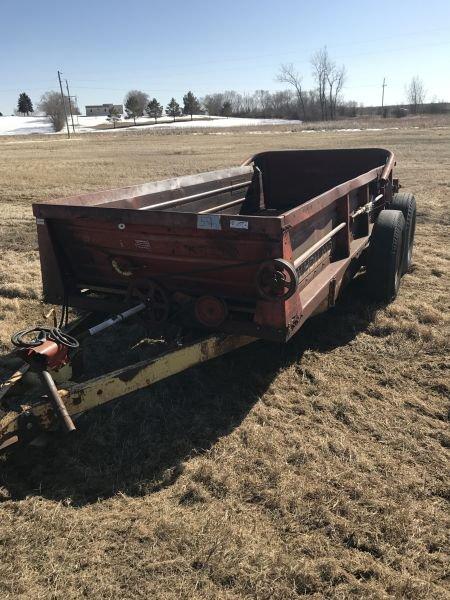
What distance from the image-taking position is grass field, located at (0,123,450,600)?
211 cm

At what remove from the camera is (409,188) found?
11617mm

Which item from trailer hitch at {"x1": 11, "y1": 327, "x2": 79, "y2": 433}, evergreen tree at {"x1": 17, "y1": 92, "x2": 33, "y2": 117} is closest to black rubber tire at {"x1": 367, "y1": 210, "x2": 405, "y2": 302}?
trailer hitch at {"x1": 11, "y1": 327, "x2": 79, "y2": 433}

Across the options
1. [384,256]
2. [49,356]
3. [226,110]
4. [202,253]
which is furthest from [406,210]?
[226,110]

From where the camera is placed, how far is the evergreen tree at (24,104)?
445 ft

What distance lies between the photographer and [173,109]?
109750 mm

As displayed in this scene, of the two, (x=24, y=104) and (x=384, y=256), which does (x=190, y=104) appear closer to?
(x=24, y=104)

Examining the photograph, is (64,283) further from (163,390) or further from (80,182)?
(80,182)

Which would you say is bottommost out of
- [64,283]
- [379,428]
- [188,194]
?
[379,428]

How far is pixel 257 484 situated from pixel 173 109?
379ft

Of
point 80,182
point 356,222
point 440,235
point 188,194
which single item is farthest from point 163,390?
point 80,182

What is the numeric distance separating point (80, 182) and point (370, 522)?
1442 cm

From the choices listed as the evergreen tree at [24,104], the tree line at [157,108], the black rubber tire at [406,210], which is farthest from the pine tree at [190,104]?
the black rubber tire at [406,210]

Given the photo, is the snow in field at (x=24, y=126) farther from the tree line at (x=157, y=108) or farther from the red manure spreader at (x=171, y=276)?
the red manure spreader at (x=171, y=276)

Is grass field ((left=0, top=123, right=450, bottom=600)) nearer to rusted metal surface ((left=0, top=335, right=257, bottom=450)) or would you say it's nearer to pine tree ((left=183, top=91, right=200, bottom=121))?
rusted metal surface ((left=0, top=335, right=257, bottom=450))
